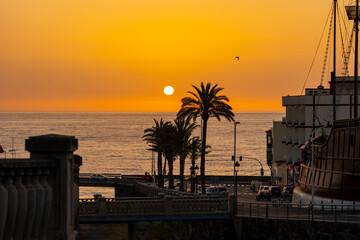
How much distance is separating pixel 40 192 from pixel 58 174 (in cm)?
70

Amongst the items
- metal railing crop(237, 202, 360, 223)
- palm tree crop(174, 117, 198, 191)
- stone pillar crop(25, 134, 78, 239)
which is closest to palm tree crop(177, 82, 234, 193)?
palm tree crop(174, 117, 198, 191)

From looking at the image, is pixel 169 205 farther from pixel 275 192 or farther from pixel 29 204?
pixel 275 192

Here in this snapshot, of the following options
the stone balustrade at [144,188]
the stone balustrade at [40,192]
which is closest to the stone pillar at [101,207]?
the stone balustrade at [144,188]

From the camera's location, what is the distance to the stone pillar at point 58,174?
43.8 ft

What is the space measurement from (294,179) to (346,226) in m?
50.2

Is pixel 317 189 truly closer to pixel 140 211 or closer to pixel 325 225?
A: pixel 325 225

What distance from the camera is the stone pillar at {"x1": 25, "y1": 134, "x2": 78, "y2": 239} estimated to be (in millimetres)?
13336

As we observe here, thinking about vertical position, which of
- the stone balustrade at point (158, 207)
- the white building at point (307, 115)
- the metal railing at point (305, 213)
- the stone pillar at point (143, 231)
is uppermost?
the white building at point (307, 115)

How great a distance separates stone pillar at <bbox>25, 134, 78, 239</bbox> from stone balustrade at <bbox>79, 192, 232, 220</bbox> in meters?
28.8

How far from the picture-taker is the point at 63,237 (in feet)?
44.0

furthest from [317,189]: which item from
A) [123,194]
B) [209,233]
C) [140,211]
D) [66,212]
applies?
[66,212]

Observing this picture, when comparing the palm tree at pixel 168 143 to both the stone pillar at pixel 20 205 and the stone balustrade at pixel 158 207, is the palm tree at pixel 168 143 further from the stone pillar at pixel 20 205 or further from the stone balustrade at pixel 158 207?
the stone pillar at pixel 20 205

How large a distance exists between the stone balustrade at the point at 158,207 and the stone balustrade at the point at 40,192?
94.6 feet

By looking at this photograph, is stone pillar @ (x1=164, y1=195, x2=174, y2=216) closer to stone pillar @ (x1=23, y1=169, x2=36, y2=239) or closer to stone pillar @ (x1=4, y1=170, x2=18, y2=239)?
stone pillar @ (x1=23, y1=169, x2=36, y2=239)
